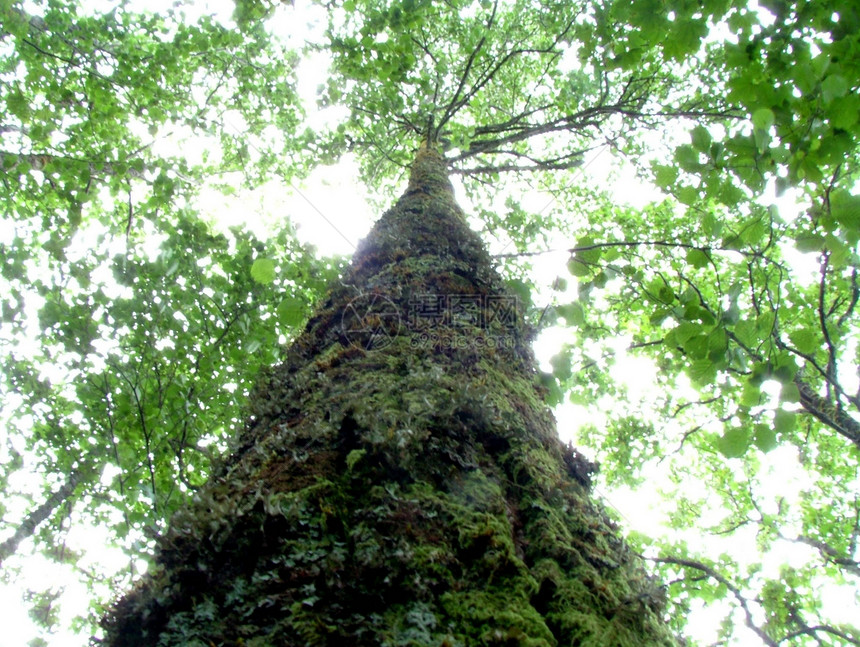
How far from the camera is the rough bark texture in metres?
1.04

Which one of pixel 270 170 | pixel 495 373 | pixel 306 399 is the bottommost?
pixel 306 399

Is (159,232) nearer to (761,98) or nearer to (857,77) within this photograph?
(761,98)

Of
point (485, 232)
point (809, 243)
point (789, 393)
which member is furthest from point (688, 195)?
point (485, 232)

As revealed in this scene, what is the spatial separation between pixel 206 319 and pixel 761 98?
4.08m

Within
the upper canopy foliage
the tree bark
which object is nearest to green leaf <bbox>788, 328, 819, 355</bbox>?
the upper canopy foliage

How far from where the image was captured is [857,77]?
6.67ft

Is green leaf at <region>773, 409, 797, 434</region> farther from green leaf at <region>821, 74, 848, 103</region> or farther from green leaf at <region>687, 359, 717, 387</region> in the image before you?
green leaf at <region>821, 74, 848, 103</region>

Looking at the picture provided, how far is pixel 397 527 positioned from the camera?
4.03ft

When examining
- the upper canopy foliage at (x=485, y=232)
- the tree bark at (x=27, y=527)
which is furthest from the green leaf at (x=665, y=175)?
the tree bark at (x=27, y=527)

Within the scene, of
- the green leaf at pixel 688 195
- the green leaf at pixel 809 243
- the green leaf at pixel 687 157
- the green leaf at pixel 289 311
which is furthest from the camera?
the green leaf at pixel 289 311

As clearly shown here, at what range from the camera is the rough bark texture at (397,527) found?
1041 mm

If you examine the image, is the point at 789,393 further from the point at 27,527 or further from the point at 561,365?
the point at 27,527

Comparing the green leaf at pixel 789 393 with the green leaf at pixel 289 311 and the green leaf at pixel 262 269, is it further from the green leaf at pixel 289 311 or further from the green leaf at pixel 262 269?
the green leaf at pixel 262 269

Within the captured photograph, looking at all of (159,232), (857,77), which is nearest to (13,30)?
(159,232)
